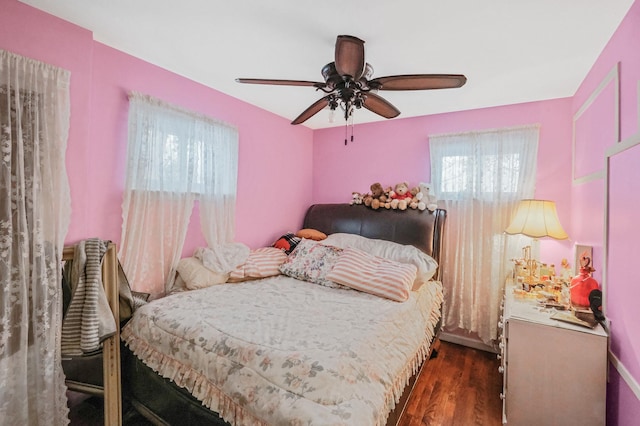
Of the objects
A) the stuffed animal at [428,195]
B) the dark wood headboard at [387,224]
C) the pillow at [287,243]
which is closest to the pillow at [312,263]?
the pillow at [287,243]

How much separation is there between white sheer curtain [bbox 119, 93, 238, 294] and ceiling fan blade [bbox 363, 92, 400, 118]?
1368 millimetres

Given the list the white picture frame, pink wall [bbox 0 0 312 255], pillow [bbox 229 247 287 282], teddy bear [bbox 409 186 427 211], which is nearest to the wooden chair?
pink wall [bbox 0 0 312 255]

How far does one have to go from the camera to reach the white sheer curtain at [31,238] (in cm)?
135

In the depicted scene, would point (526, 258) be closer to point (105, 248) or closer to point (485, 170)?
point (485, 170)

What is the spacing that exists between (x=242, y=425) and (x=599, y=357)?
1785mm

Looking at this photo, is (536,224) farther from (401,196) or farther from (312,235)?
(312,235)

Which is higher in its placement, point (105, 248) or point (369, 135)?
point (369, 135)

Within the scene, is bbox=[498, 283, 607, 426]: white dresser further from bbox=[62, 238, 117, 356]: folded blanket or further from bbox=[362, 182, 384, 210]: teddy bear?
bbox=[62, 238, 117, 356]: folded blanket

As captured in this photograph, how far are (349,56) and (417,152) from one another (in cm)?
201

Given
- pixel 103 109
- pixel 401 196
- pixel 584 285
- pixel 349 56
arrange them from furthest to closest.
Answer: pixel 401 196, pixel 103 109, pixel 584 285, pixel 349 56

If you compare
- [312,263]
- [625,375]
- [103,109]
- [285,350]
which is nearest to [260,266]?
[312,263]

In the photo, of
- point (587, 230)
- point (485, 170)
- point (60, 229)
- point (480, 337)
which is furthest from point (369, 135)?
point (60, 229)

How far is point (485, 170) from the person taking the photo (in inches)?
108

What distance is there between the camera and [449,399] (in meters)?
2.07
